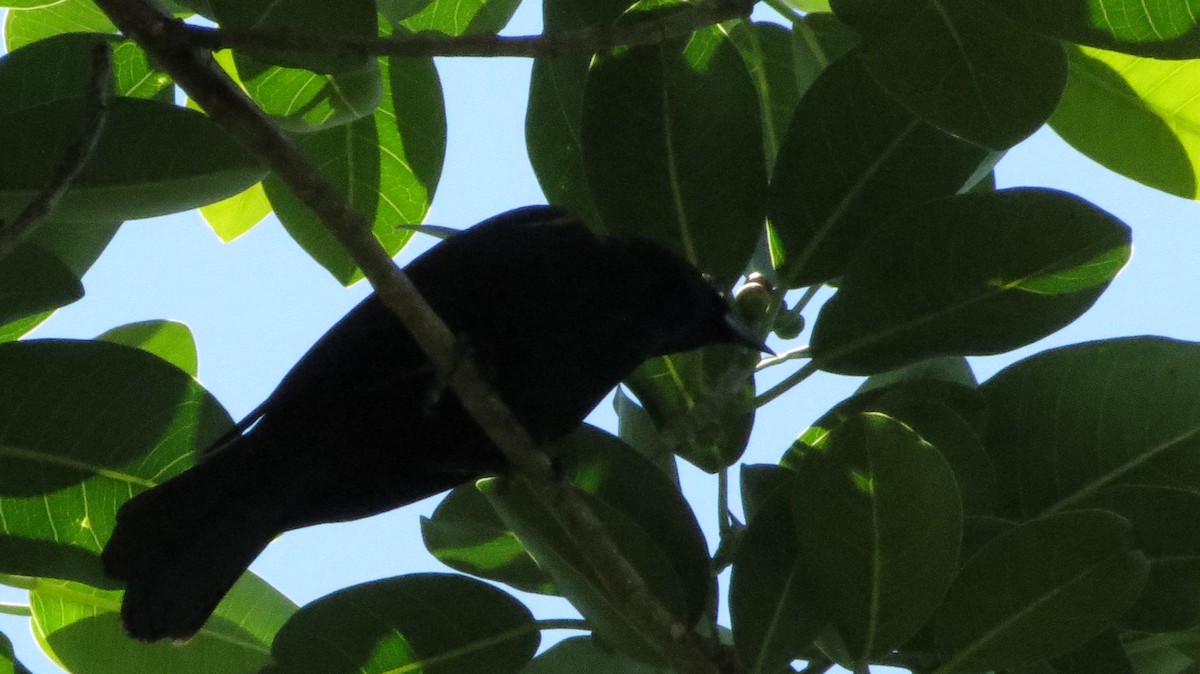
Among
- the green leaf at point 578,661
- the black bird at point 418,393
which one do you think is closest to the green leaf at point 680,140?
the black bird at point 418,393

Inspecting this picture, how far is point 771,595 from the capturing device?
2.39 metres

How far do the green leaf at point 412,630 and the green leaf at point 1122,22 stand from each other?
1.45 meters

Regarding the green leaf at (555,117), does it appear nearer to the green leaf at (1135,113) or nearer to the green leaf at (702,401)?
the green leaf at (702,401)

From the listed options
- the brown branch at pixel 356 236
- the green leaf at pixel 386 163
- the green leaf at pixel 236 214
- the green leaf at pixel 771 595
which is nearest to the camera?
the brown branch at pixel 356 236

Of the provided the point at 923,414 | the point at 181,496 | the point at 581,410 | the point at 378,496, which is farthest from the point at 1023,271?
the point at 181,496

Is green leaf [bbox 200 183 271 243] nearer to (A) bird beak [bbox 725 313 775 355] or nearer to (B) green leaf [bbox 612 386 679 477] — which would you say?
(B) green leaf [bbox 612 386 679 477]

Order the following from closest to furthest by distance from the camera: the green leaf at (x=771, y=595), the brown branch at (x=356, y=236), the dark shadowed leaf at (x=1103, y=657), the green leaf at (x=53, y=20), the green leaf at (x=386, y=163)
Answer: the brown branch at (x=356, y=236), the green leaf at (x=771, y=595), the dark shadowed leaf at (x=1103, y=657), the green leaf at (x=386, y=163), the green leaf at (x=53, y=20)

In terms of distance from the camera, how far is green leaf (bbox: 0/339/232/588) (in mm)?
2475

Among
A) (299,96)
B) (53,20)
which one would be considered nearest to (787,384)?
(299,96)

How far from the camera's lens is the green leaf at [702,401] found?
2754 millimetres

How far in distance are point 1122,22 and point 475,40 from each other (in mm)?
1069

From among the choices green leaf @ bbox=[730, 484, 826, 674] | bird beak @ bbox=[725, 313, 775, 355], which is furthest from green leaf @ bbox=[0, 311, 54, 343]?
green leaf @ bbox=[730, 484, 826, 674]

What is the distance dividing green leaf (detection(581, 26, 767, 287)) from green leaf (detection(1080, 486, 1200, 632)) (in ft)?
3.06

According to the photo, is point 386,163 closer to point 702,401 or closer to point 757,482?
point 702,401
